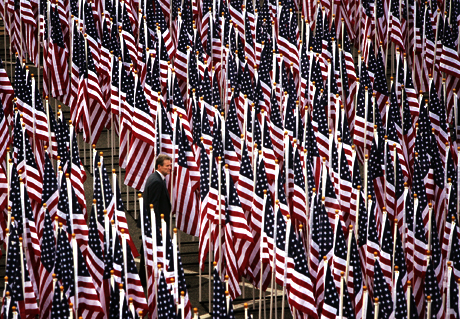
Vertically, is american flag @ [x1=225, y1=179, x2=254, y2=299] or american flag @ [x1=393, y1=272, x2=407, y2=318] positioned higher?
american flag @ [x1=393, y1=272, x2=407, y2=318]

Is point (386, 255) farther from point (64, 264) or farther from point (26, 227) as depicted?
point (26, 227)

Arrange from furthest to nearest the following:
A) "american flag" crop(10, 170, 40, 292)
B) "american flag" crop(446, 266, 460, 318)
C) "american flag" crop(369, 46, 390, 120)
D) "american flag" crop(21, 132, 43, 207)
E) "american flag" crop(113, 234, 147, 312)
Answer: "american flag" crop(369, 46, 390, 120) < "american flag" crop(21, 132, 43, 207) < "american flag" crop(10, 170, 40, 292) < "american flag" crop(113, 234, 147, 312) < "american flag" crop(446, 266, 460, 318)

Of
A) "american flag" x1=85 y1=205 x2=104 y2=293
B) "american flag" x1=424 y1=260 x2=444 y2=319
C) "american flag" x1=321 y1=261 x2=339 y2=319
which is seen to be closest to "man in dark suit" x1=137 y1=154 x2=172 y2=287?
"american flag" x1=85 y1=205 x2=104 y2=293

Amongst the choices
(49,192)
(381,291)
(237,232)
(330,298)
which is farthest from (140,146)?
(381,291)

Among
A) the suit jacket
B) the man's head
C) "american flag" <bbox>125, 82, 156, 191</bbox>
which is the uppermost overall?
the man's head

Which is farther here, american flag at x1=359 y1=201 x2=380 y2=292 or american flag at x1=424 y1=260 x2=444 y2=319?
american flag at x1=359 y1=201 x2=380 y2=292

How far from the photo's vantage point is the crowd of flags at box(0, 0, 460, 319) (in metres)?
10.9

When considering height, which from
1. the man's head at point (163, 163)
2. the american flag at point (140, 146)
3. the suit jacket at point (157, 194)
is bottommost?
the american flag at point (140, 146)

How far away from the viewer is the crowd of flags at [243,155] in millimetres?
10859

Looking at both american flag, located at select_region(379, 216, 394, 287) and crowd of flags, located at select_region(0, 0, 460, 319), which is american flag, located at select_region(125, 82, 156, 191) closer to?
crowd of flags, located at select_region(0, 0, 460, 319)

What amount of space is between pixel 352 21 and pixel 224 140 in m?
10.1

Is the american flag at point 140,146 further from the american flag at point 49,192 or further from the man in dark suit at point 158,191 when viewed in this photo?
the american flag at point 49,192

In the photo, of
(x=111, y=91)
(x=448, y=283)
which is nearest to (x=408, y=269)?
(x=448, y=283)

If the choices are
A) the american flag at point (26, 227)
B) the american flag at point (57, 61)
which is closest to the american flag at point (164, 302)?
the american flag at point (26, 227)
